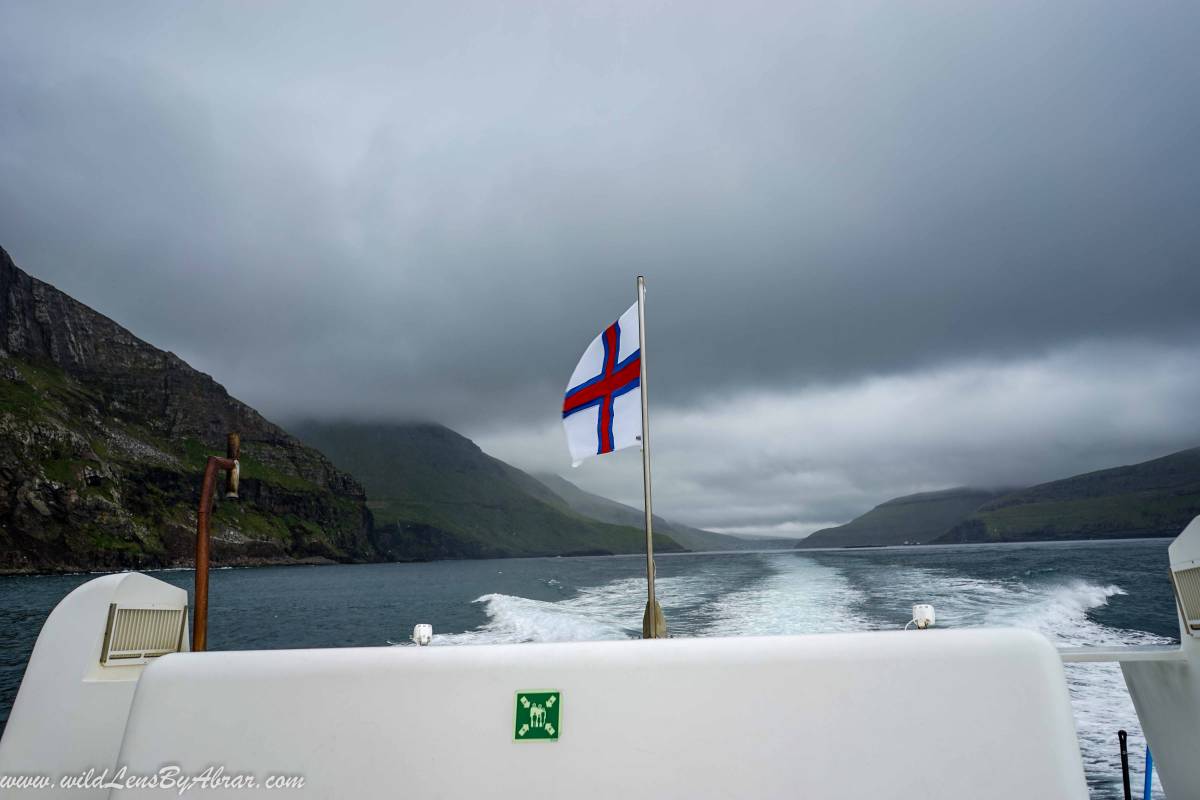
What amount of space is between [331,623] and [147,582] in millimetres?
43955

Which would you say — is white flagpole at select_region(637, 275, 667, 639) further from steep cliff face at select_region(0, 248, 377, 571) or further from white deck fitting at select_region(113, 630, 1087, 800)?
→ steep cliff face at select_region(0, 248, 377, 571)

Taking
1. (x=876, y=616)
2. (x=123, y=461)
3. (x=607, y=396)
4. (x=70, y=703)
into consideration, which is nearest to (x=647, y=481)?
(x=607, y=396)

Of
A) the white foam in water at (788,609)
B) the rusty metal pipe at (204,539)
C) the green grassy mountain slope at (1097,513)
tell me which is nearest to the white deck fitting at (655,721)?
the rusty metal pipe at (204,539)

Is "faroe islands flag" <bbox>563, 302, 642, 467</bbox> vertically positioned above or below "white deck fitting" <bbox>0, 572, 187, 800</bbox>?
above

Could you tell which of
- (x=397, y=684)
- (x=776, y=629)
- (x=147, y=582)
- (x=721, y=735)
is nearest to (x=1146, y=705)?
(x=721, y=735)

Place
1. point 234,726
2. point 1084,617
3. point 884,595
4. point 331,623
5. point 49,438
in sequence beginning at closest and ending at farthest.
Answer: point 234,726, point 1084,617, point 884,595, point 331,623, point 49,438

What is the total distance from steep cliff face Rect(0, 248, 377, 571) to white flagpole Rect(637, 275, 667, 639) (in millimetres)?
126786

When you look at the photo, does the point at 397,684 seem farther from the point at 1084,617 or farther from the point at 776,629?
the point at 1084,617

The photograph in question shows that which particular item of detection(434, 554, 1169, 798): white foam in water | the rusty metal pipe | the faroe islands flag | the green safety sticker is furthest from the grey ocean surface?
the rusty metal pipe

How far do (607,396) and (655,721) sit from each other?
3.40m

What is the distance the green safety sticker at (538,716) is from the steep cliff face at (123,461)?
128 metres

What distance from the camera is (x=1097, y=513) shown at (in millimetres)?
169500

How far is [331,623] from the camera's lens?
144 ft

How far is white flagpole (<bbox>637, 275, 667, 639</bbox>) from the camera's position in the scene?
13.5 ft
